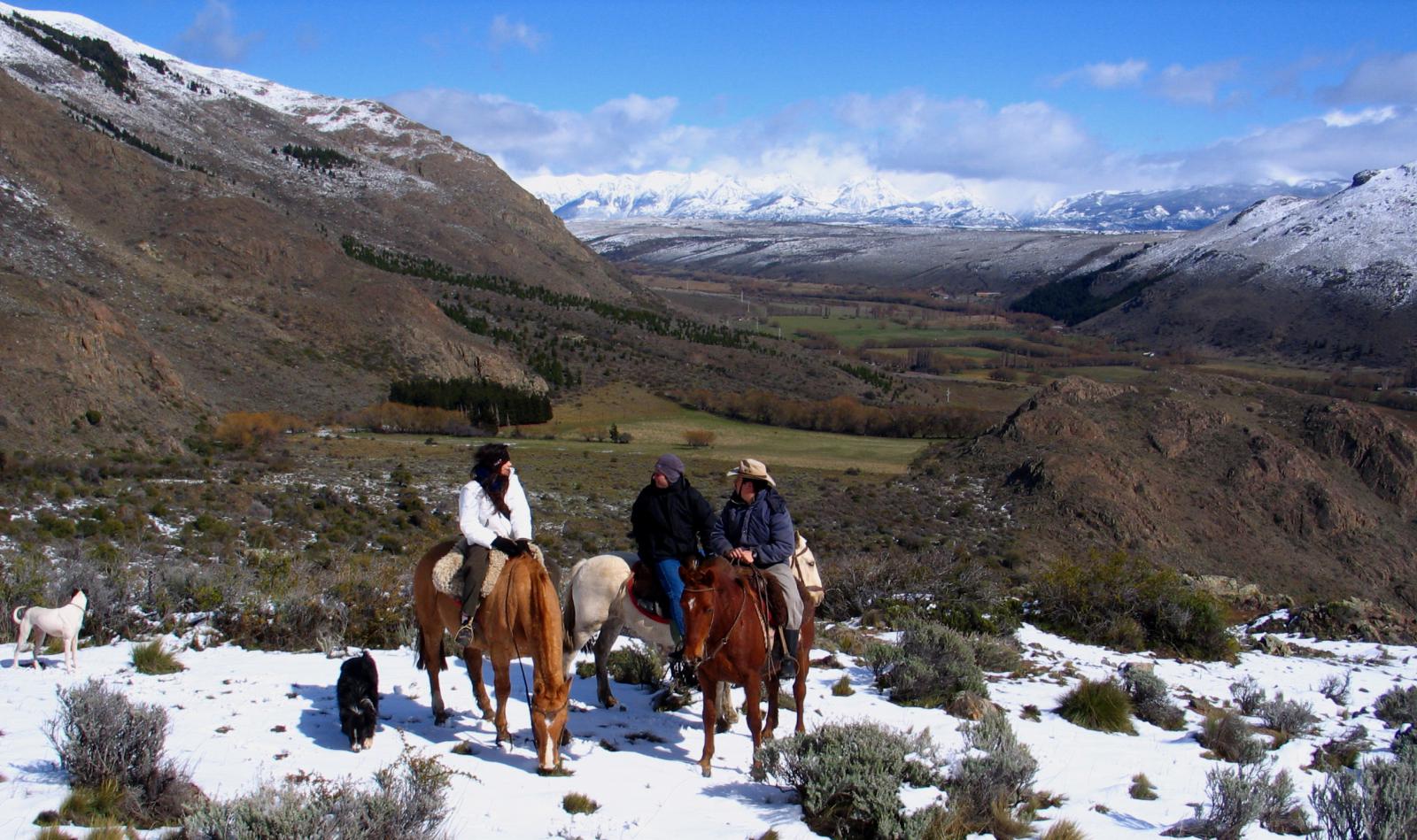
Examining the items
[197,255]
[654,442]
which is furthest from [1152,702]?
[197,255]

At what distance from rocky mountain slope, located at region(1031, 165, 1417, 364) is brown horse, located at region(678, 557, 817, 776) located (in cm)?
13228

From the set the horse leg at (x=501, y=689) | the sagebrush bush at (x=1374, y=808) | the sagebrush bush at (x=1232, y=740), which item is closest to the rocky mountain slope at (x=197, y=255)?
the horse leg at (x=501, y=689)

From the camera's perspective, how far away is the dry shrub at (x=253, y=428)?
36156mm

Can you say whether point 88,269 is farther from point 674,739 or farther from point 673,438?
point 674,739

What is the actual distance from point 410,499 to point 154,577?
54.2 ft

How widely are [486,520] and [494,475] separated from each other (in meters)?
0.37

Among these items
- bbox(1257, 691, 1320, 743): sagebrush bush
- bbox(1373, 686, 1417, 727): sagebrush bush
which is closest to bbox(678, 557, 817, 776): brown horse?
bbox(1257, 691, 1320, 743): sagebrush bush

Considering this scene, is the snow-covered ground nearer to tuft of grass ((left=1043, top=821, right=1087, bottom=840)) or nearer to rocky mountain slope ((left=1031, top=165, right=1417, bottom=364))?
tuft of grass ((left=1043, top=821, right=1087, bottom=840))

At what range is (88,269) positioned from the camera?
48.7 meters

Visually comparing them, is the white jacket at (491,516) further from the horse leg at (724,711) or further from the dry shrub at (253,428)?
the dry shrub at (253,428)

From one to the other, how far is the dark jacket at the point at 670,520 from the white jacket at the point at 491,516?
0.97 metres

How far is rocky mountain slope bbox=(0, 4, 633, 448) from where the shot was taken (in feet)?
118

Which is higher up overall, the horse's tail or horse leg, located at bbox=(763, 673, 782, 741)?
the horse's tail

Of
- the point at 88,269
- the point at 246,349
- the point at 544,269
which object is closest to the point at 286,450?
the point at 246,349
